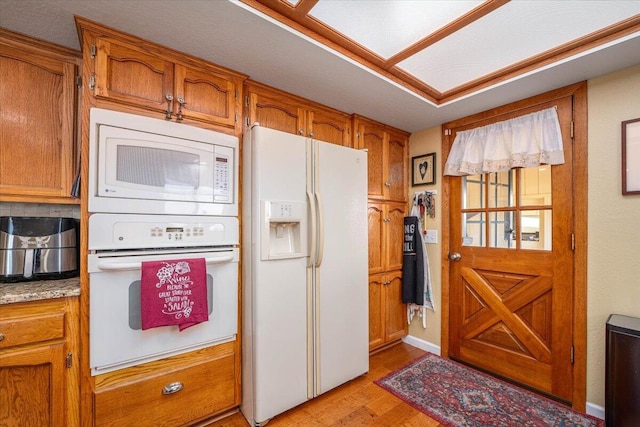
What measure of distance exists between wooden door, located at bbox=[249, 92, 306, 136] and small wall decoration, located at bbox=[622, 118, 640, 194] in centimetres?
211

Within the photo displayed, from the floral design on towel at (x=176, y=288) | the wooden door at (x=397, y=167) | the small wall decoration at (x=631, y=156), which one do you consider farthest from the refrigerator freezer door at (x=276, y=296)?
the small wall decoration at (x=631, y=156)

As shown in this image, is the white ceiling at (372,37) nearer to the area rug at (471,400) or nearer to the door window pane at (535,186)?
the door window pane at (535,186)

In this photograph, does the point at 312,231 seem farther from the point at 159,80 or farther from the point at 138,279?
the point at 159,80

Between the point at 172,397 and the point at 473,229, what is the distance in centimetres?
257

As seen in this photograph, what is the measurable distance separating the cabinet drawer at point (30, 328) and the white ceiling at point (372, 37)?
4.65ft

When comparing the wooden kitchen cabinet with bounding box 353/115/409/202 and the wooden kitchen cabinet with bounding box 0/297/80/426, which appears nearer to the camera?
the wooden kitchen cabinet with bounding box 0/297/80/426

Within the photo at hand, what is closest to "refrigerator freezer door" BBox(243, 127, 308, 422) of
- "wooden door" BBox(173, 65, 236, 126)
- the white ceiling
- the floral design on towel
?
"wooden door" BBox(173, 65, 236, 126)

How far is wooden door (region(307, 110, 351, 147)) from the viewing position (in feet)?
7.31

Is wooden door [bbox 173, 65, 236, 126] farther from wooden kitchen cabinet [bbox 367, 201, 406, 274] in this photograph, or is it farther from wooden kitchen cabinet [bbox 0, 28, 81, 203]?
wooden kitchen cabinet [bbox 367, 201, 406, 274]

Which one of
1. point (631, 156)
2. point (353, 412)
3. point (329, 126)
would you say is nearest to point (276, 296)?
point (353, 412)

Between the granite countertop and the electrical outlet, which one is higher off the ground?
the electrical outlet

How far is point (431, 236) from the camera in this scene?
107 inches

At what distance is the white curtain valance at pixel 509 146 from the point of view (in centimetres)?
200

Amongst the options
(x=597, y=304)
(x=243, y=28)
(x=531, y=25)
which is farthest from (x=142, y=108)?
(x=597, y=304)
